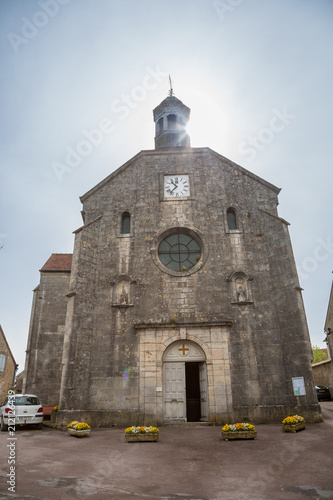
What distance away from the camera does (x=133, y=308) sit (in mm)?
14789

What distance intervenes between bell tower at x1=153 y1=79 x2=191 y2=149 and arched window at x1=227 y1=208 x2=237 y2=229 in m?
6.22

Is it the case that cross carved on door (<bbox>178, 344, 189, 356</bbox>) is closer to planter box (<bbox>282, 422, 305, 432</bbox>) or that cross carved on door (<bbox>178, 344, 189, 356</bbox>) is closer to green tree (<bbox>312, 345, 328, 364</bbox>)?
planter box (<bbox>282, 422, 305, 432</bbox>)

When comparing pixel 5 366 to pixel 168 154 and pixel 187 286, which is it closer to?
pixel 187 286

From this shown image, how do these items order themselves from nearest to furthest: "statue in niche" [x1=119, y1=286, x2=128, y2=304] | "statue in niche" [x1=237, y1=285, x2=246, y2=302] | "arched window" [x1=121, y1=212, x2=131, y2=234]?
"statue in niche" [x1=237, y1=285, x2=246, y2=302], "statue in niche" [x1=119, y1=286, x2=128, y2=304], "arched window" [x1=121, y1=212, x2=131, y2=234]

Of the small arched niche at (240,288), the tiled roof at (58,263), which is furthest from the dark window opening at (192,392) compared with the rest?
the tiled roof at (58,263)

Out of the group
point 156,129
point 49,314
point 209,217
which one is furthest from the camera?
point 156,129

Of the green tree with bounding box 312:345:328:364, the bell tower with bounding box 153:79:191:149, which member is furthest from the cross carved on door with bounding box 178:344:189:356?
the green tree with bounding box 312:345:328:364

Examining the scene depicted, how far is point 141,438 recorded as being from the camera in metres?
9.83

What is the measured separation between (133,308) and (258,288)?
5482 millimetres

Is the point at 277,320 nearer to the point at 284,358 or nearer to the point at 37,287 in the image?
the point at 284,358

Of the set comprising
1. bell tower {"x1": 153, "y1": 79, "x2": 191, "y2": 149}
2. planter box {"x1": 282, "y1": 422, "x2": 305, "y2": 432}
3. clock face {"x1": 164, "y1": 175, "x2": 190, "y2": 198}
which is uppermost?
bell tower {"x1": 153, "y1": 79, "x2": 191, "y2": 149}

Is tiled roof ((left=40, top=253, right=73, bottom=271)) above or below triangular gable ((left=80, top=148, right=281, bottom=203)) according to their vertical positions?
below

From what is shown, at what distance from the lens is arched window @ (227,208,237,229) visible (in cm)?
1645

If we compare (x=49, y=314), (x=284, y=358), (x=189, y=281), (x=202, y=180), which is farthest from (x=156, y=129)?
(x=284, y=358)
